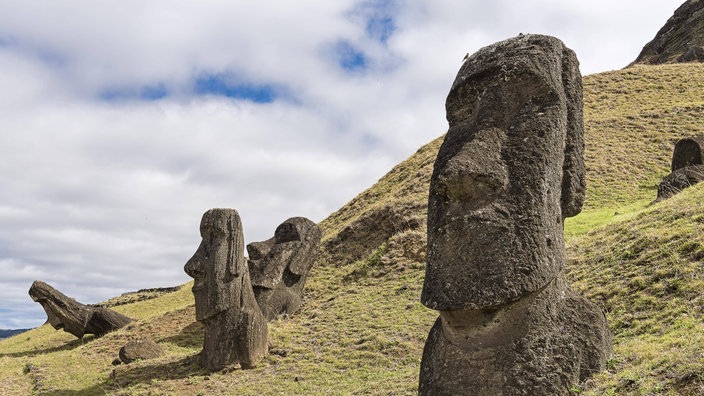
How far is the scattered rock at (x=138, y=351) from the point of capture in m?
15.3

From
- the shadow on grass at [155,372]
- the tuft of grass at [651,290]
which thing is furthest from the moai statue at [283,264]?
the tuft of grass at [651,290]

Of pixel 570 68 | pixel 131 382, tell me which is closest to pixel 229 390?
pixel 131 382

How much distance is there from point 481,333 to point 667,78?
40.2 meters

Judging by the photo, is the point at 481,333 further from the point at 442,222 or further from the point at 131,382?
the point at 131,382

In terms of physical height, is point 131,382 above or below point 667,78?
below

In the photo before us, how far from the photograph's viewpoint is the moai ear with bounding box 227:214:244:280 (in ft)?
45.0

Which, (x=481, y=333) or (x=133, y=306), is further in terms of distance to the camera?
(x=133, y=306)

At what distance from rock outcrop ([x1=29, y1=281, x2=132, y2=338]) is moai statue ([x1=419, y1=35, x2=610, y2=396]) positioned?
17.7 meters

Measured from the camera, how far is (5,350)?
21.9 metres

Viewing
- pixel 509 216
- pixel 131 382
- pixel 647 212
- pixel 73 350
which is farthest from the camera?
pixel 73 350

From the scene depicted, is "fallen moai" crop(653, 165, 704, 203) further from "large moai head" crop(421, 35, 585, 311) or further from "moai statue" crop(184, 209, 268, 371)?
"large moai head" crop(421, 35, 585, 311)

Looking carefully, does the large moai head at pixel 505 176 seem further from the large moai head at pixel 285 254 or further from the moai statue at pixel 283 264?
A: the large moai head at pixel 285 254

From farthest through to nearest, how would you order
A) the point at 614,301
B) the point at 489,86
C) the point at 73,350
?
the point at 73,350
the point at 614,301
the point at 489,86

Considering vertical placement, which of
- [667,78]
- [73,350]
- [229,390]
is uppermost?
[667,78]
